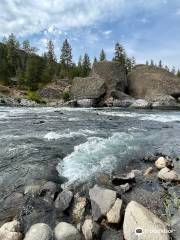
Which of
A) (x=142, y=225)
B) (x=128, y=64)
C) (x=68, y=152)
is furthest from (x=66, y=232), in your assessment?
(x=128, y=64)

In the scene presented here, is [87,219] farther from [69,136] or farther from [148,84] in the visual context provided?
[148,84]

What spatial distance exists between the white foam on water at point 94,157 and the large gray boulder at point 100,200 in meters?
1.29

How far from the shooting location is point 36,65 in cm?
6856

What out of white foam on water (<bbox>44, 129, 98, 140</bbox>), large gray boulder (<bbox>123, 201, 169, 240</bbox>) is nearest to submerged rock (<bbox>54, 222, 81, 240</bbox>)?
large gray boulder (<bbox>123, 201, 169, 240</bbox>)

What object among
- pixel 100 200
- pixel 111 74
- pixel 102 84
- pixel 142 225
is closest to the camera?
pixel 142 225

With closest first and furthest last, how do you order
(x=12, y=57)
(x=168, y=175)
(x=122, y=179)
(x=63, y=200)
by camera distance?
(x=63, y=200)
(x=122, y=179)
(x=168, y=175)
(x=12, y=57)

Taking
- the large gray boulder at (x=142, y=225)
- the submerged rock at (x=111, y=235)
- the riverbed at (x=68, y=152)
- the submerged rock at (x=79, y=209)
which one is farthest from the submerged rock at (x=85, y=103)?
the submerged rock at (x=111, y=235)

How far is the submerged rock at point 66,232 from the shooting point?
5.87 m

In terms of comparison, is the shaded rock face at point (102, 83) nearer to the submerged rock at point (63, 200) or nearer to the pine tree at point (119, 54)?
the pine tree at point (119, 54)

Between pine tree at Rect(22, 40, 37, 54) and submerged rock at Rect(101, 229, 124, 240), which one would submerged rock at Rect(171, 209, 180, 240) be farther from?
pine tree at Rect(22, 40, 37, 54)

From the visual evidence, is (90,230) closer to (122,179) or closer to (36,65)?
(122,179)

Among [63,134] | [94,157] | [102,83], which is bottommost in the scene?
[94,157]

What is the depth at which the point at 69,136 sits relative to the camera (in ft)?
52.0

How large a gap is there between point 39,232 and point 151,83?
6067 cm
